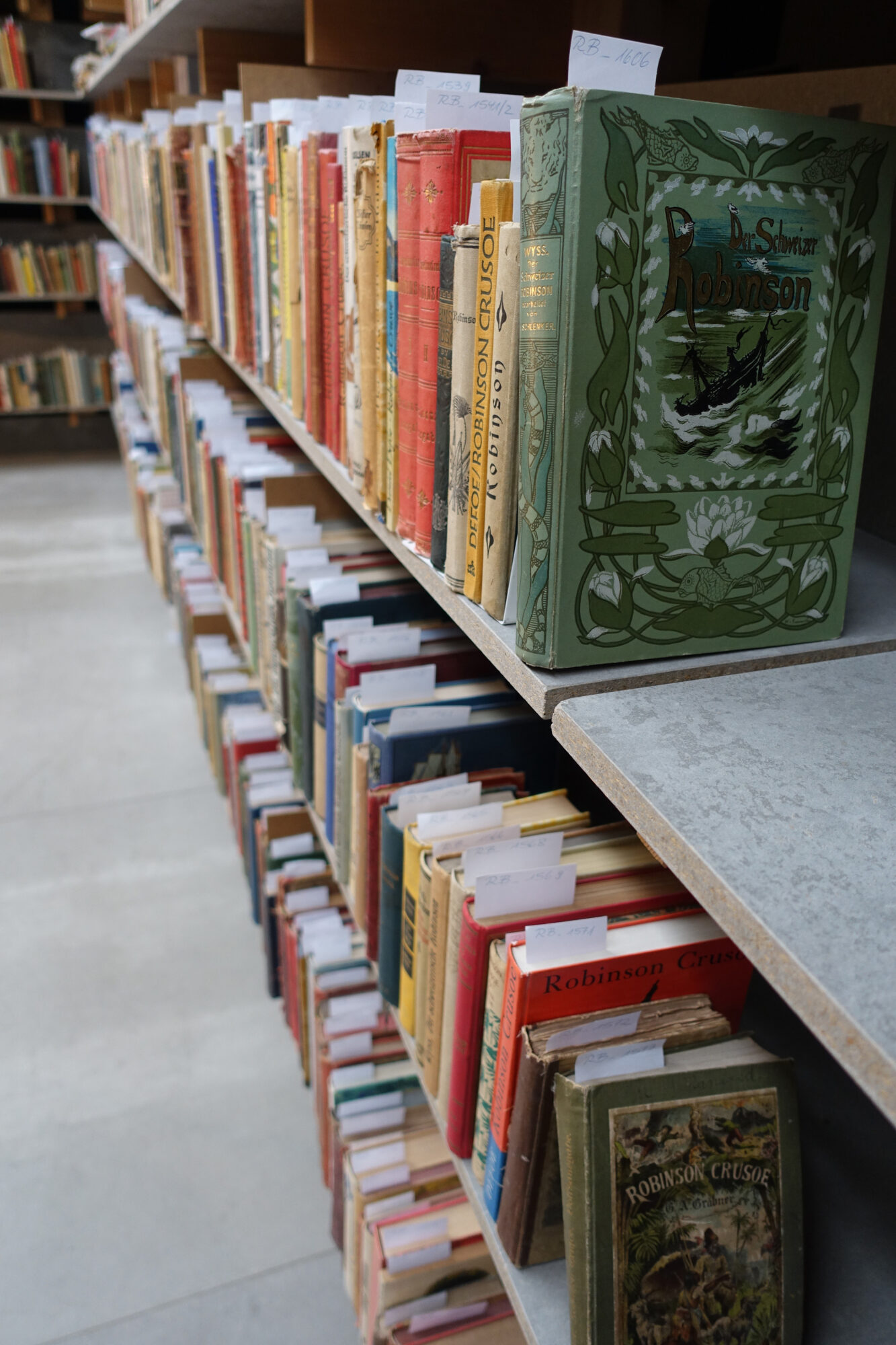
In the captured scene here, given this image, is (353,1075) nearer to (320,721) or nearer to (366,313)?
(320,721)

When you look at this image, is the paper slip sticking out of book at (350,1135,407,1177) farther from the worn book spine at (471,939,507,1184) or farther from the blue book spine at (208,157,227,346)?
the blue book spine at (208,157,227,346)

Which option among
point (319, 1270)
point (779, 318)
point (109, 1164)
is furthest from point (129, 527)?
point (779, 318)

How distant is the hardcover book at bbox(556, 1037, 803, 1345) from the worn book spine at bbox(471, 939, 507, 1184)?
112mm

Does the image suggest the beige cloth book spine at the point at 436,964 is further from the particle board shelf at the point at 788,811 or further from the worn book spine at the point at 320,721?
the worn book spine at the point at 320,721

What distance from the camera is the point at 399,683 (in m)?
1.06

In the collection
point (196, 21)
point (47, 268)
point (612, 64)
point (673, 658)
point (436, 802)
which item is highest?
point (196, 21)

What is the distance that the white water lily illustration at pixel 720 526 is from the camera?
0.62 meters

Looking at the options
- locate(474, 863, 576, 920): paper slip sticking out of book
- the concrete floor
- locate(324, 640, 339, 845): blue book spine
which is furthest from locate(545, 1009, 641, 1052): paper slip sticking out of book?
the concrete floor

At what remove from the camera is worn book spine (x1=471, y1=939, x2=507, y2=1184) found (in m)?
0.73

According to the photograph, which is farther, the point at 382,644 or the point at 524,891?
the point at 382,644

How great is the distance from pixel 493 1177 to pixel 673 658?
0.46m

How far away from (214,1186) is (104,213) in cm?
464

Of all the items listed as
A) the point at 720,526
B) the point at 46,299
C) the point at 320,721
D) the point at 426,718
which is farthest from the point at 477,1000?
the point at 46,299

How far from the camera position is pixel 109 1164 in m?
1.59
